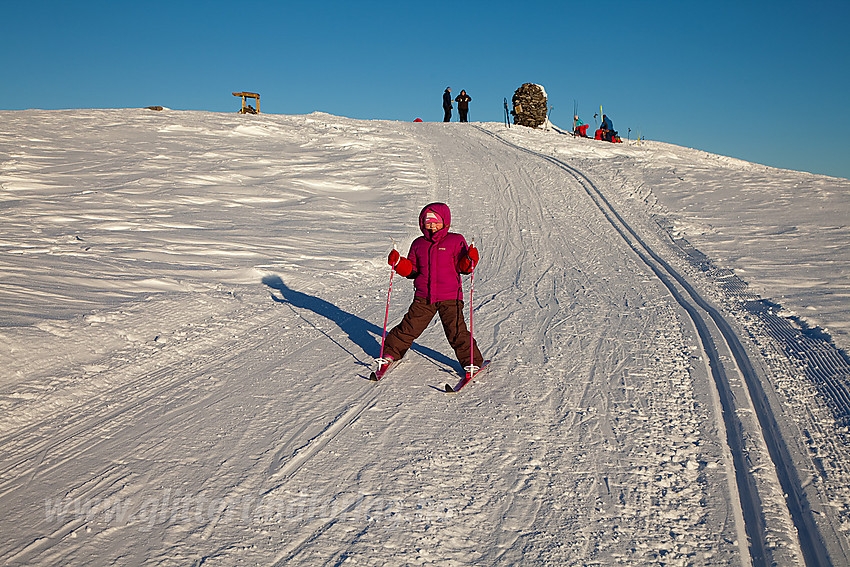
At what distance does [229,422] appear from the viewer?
13.4ft

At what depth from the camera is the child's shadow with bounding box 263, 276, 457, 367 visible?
5664 millimetres

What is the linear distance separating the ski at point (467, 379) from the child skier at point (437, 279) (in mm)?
74

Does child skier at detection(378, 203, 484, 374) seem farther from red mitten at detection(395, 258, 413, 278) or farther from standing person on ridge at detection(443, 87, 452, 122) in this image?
standing person on ridge at detection(443, 87, 452, 122)

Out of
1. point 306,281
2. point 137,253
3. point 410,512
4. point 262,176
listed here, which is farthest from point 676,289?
point 262,176

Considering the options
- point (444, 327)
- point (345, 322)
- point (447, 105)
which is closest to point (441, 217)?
point (444, 327)

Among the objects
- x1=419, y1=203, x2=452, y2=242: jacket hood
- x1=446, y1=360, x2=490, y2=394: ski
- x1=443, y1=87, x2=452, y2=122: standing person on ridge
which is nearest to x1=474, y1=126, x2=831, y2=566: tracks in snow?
x1=446, y1=360, x2=490, y2=394: ski

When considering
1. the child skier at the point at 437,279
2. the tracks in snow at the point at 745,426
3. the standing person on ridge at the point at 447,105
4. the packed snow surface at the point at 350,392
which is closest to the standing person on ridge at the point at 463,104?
the standing person on ridge at the point at 447,105

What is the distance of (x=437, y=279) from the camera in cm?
504

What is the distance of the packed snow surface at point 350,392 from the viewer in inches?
117

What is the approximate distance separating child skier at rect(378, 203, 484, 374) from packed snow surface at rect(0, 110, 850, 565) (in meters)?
0.32

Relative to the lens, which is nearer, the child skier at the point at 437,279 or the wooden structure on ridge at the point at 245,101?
the child skier at the point at 437,279

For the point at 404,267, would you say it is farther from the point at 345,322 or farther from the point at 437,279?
the point at 345,322

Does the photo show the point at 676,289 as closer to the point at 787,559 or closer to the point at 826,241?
the point at 826,241

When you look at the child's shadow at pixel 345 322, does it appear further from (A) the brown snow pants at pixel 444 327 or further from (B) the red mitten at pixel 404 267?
(B) the red mitten at pixel 404 267
